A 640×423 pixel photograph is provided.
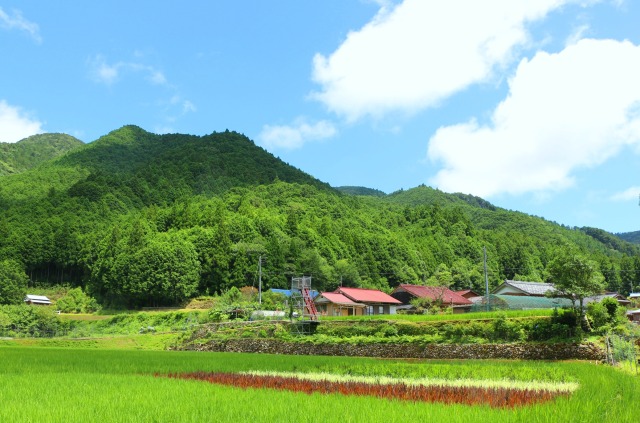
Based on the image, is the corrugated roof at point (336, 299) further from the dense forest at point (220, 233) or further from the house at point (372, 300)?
the dense forest at point (220, 233)

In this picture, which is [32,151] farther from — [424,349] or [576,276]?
[576,276]

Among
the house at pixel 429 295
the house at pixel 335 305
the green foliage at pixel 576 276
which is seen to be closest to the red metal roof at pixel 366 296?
the house at pixel 335 305

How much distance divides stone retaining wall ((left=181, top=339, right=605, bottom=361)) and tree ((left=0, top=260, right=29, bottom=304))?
34.6 m

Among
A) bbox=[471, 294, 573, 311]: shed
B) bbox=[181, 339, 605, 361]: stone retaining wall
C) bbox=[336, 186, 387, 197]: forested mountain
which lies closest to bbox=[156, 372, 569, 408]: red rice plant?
bbox=[181, 339, 605, 361]: stone retaining wall

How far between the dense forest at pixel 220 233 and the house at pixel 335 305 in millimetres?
8263

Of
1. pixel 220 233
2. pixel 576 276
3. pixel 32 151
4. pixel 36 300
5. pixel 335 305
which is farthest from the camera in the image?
pixel 32 151

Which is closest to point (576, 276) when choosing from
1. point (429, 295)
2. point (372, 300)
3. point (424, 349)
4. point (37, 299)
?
point (424, 349)

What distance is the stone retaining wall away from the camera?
21.2 metres

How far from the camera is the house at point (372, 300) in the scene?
49688 millimetres

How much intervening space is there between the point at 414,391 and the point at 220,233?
59420mm

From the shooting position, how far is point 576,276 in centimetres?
2362

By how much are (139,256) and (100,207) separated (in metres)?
30.2

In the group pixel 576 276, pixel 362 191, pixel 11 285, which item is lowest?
pixel 11 285

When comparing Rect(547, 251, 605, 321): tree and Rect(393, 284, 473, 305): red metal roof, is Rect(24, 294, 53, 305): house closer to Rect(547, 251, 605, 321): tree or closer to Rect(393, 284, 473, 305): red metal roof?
Rect(393, 284, 473, 305): red metal roof
